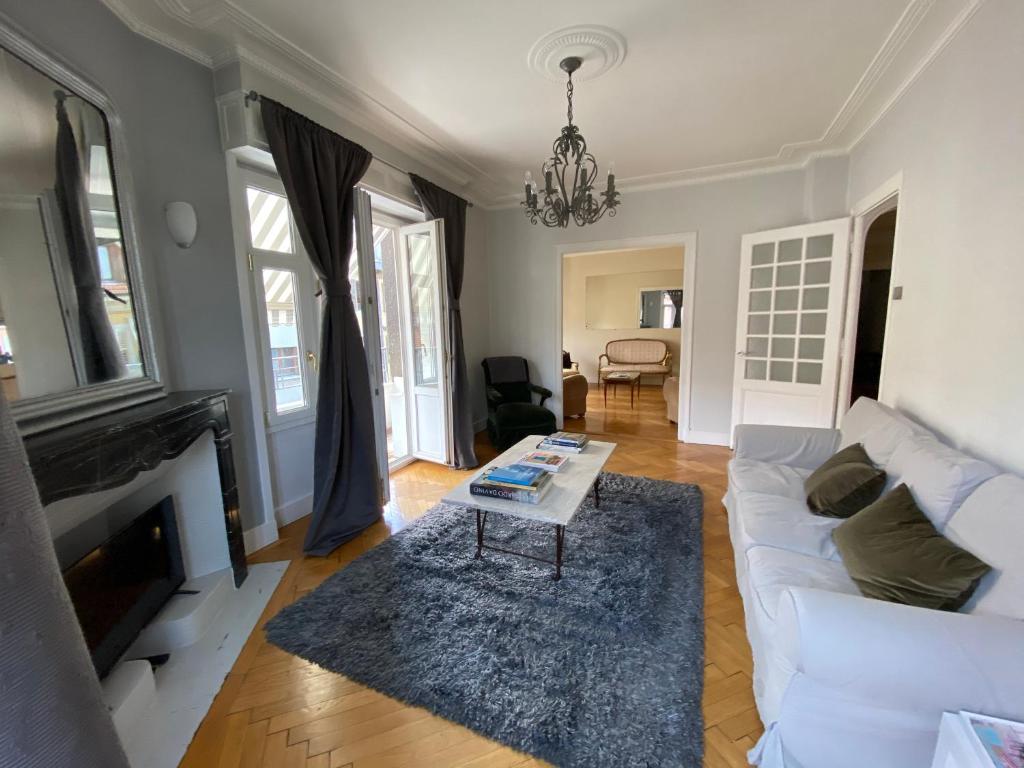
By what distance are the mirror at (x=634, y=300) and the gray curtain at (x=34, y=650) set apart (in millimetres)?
7305

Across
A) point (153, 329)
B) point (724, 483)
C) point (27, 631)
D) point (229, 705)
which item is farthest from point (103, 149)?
point (724, 483)

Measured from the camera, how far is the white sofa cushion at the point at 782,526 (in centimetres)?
172

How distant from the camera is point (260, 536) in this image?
2496 mm

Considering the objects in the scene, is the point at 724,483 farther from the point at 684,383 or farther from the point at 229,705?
the point at 229,705

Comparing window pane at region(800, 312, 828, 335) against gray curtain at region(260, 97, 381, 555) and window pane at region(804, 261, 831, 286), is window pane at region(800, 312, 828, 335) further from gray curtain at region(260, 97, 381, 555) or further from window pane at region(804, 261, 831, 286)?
gray curtain at region(260, 97, 381, 555)

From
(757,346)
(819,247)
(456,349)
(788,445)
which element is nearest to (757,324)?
(757,346)

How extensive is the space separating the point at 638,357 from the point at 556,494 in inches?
219

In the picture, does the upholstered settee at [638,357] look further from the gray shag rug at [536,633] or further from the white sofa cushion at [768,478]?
the gray shag rug at [536,633]

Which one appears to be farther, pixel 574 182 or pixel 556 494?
pixel 574 182

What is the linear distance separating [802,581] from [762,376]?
2.82 metres

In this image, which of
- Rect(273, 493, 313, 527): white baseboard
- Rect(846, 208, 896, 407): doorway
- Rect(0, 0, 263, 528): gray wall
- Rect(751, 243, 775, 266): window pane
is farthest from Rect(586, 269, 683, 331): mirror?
Rect(0, 0, 263, 528): gray wall

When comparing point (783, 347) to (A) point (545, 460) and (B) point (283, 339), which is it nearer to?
(A) point (545, 460)

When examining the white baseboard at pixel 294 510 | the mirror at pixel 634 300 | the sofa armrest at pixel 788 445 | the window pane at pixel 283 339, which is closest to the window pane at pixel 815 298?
the sofa armrest at pixel 788 445

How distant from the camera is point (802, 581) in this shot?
4.92ft
